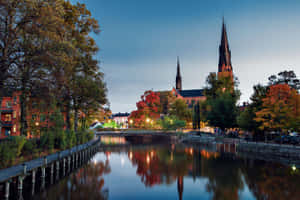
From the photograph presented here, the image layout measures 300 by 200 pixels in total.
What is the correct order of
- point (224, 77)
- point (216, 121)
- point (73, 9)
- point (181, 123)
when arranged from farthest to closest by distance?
point (181, 123) → point (224, 77) → point (216, 121) → point (73, 9)

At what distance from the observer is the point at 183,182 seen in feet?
73.7

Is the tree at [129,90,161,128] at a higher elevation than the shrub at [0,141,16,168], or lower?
higher

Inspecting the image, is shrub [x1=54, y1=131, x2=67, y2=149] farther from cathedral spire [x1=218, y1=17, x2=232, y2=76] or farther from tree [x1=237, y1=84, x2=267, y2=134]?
cathedral spire [x1=218, y1=17, x2=232, y2=76]

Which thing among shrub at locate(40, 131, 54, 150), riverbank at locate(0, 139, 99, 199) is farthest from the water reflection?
shrub at locate(40, 131, 54, 150)

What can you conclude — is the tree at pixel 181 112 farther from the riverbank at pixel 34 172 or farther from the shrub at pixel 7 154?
the shrub at pixel 7 154

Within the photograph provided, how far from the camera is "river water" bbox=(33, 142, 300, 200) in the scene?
1803cm

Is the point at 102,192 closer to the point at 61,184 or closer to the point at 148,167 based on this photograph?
the point at 61,184

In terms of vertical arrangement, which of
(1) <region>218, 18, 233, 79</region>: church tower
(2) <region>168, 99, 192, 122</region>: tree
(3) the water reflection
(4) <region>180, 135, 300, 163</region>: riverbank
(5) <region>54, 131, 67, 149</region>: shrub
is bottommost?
(3) the water reflection

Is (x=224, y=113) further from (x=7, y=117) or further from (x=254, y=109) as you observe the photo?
(x=7, y=117)

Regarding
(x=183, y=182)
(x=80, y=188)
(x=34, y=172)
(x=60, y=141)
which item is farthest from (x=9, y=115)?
(x=183, y=182)

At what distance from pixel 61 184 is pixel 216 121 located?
4613 centimetres

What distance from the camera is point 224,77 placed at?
70.7 m

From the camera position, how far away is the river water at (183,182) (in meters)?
18.0

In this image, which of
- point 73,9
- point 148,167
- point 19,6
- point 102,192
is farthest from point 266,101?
point 19,6
